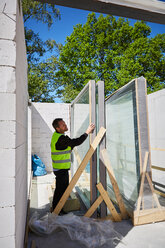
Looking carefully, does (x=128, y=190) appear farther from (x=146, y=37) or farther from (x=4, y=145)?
(x=146, y=37)

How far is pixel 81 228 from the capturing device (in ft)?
8.93

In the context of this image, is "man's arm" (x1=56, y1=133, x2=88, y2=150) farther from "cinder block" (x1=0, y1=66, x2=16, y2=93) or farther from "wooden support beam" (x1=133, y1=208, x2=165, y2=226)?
"cinder block" (x1=0, y1=66, x2=16, y2=93)

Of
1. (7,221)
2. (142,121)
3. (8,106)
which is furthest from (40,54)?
(7,221)

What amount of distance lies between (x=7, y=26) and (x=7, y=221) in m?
1.40

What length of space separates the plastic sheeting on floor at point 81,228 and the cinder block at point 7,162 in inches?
69.2

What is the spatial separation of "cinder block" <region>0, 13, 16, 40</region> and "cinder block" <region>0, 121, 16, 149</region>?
635 millimetres

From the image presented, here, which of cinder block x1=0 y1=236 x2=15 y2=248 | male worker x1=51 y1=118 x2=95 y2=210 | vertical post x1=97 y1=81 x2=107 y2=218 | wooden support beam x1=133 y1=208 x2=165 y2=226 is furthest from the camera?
male worker x1=51 y1=118 x2=95 y2=210

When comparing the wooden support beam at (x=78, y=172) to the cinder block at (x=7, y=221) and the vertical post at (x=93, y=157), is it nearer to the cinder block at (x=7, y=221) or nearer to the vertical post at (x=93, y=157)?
the vertical post at (x=93, y=157)

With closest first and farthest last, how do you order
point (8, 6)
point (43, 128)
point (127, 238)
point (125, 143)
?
point (8, 6) → point (127, 238) → point (125, 143) → point (43, 128)

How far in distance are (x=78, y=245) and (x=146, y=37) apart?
17269 mm

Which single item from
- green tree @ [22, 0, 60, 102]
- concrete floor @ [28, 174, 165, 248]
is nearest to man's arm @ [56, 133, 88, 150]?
concrete floor @ [28, 174, 165, 248]

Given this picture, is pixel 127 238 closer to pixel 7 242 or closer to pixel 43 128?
pixel 7 242

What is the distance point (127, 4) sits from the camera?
1516 mm

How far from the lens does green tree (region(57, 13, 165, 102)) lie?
14.8 m
